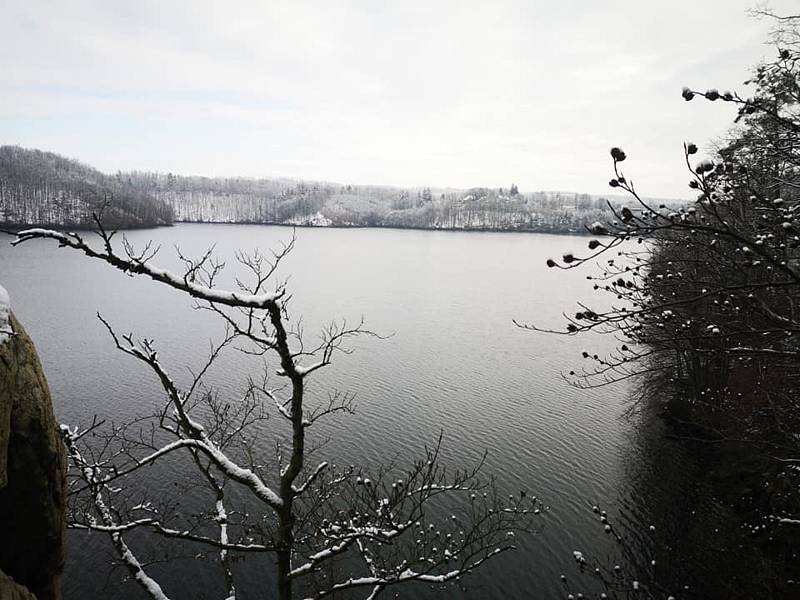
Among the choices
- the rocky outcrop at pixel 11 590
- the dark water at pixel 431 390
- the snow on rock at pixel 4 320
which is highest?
the snow on rock at pixel 4 320

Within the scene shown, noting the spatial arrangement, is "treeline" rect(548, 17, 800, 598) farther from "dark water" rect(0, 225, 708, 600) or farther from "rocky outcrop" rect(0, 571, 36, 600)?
"rocky outcrop" rect(0, 571, 36, 600)

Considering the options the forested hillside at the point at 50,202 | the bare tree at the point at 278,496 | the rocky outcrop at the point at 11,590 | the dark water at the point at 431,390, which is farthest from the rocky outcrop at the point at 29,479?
the forested hillside at the point at 50,202

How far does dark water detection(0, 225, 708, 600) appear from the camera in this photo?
1302cm

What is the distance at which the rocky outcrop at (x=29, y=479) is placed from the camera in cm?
407

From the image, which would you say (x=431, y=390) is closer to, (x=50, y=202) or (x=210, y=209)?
(x=50, y=202)

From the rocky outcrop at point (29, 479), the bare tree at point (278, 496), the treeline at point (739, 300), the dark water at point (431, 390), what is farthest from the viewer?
the dark water at point (431, 390)

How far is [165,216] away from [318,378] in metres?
123

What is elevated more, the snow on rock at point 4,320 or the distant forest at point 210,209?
the distant forest at point 210,209

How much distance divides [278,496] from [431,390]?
17.2 metres

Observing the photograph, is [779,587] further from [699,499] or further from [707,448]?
[707,448]

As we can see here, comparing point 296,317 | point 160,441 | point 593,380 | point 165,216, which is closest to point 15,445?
point 160,441

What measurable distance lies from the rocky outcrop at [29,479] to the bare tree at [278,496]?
0.44 meters

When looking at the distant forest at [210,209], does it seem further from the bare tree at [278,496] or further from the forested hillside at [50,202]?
the bare tree at [278,496]

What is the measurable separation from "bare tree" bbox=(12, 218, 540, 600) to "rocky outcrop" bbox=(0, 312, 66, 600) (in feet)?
1.45
